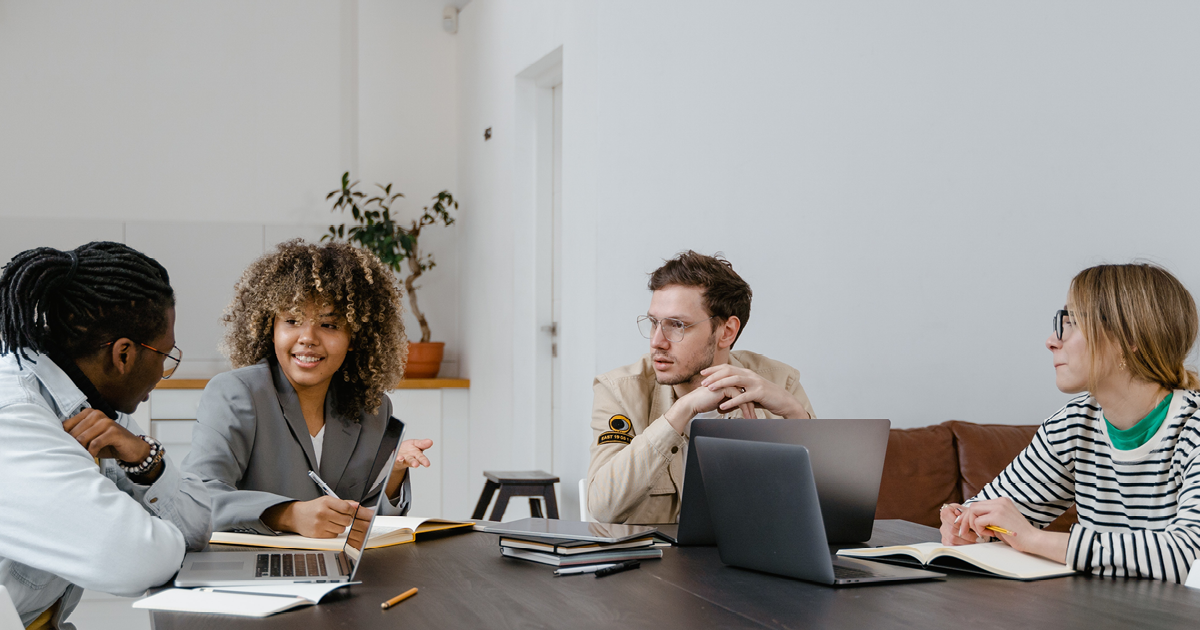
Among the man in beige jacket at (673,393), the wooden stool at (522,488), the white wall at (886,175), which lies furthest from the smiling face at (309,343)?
the wooden stool at (522,488)

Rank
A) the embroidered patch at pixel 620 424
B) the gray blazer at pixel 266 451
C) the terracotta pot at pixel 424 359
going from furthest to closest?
the terracotta pot at pixel 424 359 → the embroidered patch at pixel 620 424 → the gray blazer at pixel 266 451

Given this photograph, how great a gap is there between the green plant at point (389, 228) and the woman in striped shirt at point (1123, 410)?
3582 millimetres

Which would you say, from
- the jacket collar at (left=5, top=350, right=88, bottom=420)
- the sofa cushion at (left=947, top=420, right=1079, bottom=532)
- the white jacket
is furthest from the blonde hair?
the jacket collar at (left=5, top=350, right=88, bottom=420)

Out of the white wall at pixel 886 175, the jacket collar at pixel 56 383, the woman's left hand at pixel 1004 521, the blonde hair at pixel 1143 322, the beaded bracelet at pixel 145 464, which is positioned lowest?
the woman's left hand at pixel 1004 521

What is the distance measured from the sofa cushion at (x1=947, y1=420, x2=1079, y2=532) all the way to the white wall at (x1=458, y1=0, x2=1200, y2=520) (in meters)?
0.29

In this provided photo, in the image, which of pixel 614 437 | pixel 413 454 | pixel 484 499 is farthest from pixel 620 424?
pixel 484 499

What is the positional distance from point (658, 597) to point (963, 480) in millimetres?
1874

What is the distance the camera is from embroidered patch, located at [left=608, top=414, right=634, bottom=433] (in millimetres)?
2162

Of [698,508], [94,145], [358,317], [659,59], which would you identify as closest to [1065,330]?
[698,508]

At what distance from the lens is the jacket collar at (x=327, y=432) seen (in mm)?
1966

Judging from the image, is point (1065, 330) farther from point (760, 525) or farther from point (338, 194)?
point (338, 194)

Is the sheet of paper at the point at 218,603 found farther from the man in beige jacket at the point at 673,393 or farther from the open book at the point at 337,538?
the man in beige jacket at the point at 673,393

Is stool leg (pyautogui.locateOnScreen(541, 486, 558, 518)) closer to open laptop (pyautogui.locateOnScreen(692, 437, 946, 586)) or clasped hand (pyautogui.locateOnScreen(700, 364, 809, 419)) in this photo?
clasped hand (pyautogui.locateOnScreen(700, 364, 809, 419))

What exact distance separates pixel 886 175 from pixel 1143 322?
1.55 m
